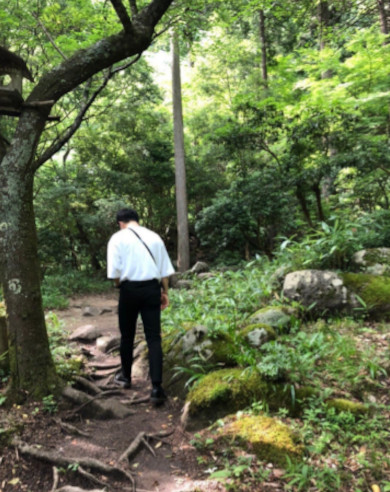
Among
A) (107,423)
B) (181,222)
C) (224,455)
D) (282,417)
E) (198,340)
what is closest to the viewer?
(224,455)

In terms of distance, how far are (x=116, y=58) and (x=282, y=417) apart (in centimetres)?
385

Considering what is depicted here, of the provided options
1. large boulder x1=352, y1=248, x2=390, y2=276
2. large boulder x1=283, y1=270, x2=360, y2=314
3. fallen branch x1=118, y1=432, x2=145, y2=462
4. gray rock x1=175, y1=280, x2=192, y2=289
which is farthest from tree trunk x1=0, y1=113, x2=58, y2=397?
gray rock x1=175, y1=280, x2=192, y2=289

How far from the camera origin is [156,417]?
3650mm

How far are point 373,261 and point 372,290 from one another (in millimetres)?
910

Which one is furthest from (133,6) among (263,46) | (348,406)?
(263,46)

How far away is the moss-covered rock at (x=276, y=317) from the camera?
4801 millimetres

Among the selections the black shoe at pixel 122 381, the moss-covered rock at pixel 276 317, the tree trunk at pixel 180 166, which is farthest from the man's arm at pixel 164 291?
the tree trunk at pixel 180 166

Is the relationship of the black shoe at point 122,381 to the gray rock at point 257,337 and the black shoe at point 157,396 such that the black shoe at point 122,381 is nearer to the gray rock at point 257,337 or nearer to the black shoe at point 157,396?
the black shoe at point 157,396

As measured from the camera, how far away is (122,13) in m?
3.46

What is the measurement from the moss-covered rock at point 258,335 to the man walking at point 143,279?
1094 mm

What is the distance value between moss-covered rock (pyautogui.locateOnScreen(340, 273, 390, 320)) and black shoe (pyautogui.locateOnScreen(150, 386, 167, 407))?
3.10 m

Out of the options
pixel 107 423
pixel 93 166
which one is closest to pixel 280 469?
pixel 107 423

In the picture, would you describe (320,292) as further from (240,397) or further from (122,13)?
(122,13)

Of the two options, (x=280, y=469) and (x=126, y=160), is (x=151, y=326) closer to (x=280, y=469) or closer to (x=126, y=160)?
(x=280, y=469)
